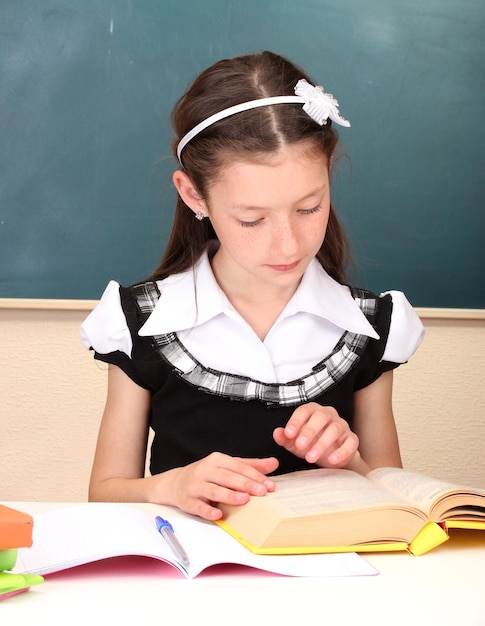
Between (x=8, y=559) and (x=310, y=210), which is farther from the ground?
(x=310, y=210)

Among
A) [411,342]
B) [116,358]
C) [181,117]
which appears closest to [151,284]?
[116,358]

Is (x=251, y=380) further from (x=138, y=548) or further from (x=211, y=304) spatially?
(x=138, y=548)

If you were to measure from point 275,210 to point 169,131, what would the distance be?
3.43ft

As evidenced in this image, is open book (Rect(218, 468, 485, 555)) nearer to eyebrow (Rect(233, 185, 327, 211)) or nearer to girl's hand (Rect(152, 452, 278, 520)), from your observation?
girl's hand (Rect(152, 452, 278, 520))

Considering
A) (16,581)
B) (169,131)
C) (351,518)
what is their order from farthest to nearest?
(169,131) → (351,518) → (16,581)

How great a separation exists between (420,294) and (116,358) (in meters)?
1.09

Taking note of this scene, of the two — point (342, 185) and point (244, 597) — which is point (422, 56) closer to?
point (342, 185)

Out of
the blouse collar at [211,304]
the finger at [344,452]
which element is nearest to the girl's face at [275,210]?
the blouse collar at [211,304]

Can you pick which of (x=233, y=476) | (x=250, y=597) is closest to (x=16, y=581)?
(x=250, y=597)

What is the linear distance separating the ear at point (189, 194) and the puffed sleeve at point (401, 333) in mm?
355

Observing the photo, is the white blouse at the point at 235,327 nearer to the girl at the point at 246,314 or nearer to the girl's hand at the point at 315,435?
the girl at the point at 246,314

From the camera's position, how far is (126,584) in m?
0.74

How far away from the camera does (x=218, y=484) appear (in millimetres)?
955

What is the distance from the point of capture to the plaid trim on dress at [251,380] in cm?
129
